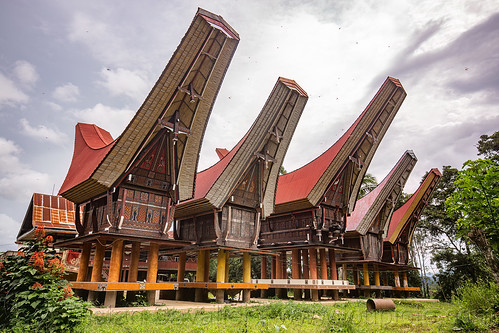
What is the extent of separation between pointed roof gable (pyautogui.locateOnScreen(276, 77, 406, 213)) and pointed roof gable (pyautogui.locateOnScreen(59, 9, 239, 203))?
861 cm

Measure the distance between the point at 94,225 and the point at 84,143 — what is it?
532cm

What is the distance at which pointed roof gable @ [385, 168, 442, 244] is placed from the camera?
30.1 meters

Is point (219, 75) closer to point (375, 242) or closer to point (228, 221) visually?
point (228, 221)

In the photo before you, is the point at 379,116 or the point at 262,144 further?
the point at 379,116

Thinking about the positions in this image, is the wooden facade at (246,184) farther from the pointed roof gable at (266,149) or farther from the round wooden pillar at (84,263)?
the round wooden pillar at (84,263)

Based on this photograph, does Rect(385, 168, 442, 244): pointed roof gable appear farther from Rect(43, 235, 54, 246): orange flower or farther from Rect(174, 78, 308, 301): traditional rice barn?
Rect(43, 235, 54, 246): orange flower

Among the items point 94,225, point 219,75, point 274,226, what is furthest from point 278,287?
point 219,75

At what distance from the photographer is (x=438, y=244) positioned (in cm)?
3791

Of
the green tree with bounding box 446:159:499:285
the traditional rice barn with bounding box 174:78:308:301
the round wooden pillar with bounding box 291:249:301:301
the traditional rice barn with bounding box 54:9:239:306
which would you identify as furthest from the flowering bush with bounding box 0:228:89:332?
the round wooden pillar with bounding box 291:249:301:301

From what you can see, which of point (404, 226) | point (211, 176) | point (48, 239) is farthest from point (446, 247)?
point (48, 239)

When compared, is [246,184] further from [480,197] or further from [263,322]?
[480,197]

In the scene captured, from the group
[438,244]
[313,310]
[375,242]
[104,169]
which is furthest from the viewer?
[438,244]

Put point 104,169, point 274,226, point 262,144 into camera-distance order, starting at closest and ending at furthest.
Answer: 1. point 104,169
2. point 262,144
3. point 274,226

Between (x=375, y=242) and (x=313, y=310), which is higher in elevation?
(x=375, y=242)
